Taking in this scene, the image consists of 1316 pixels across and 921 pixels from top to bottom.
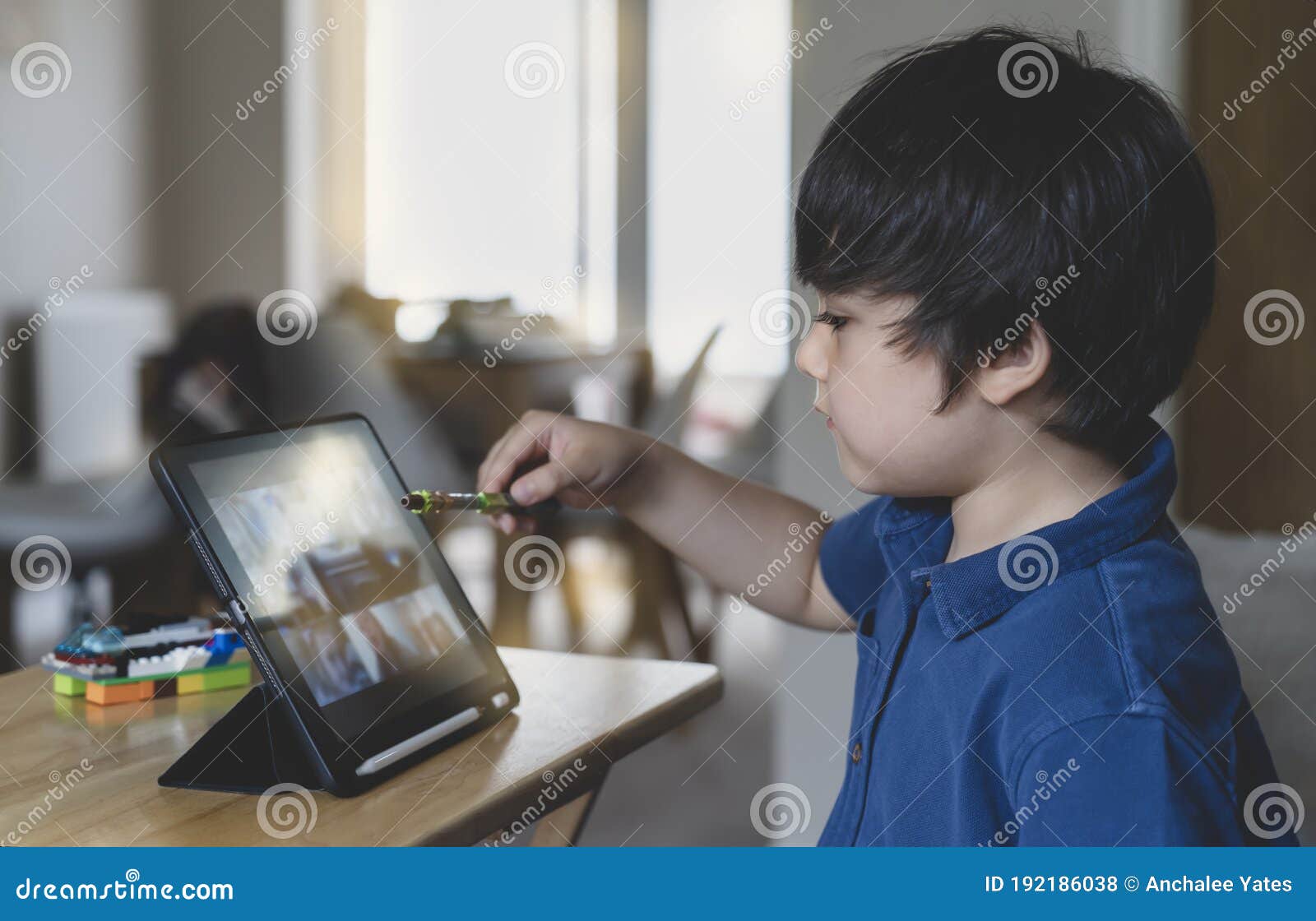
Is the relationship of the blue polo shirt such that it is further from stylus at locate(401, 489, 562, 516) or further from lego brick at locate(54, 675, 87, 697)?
lego brick at locate(54, 675, 87, 697)

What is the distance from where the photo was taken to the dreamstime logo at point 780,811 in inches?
58.6

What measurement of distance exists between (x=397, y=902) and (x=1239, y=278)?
105 cm

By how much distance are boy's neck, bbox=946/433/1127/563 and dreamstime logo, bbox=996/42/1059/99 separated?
0.67 ft

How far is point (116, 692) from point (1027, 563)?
560mm

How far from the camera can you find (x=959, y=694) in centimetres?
67

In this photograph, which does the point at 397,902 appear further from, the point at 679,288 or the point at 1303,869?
the point at 679,288

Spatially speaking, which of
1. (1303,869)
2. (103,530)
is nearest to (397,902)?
(1303,869)

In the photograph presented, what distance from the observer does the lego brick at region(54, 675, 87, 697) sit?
788 mm
